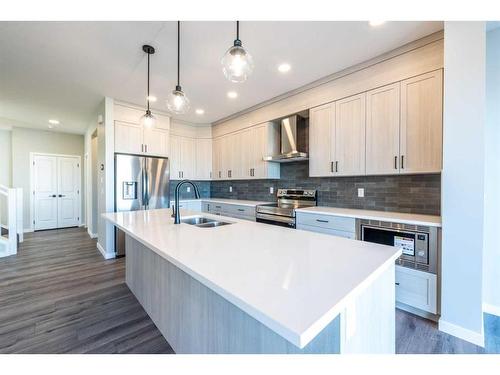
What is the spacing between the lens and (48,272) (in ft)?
10.5

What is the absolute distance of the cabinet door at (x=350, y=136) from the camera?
276 cm

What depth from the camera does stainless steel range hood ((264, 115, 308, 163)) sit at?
3551 mm

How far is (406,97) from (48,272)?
5.05 meters

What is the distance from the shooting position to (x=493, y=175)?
2.14m

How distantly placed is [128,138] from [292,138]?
2.82 meters

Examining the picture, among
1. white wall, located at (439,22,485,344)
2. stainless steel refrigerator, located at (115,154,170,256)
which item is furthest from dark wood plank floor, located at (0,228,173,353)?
white wall, located at (439,22,485,344)

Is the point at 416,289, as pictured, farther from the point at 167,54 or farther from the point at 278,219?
the point at 167,54

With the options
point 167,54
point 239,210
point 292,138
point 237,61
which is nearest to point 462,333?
point 237,61

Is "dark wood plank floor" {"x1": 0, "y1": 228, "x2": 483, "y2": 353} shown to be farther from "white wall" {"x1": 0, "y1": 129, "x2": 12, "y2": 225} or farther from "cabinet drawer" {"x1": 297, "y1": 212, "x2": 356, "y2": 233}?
"white wall" {"x1": 0, "y1": 129, "x2": 12, "y2": 225}

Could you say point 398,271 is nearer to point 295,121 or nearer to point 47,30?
point 295,121

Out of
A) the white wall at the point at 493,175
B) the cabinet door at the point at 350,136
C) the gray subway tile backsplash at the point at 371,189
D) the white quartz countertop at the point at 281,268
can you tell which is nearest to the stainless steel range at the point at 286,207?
the gray subway tile backsplash at the point at 371,189

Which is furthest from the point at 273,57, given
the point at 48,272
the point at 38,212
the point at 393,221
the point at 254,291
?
the point at 38,212

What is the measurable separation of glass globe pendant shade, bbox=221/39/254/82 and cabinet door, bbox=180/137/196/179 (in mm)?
3714
